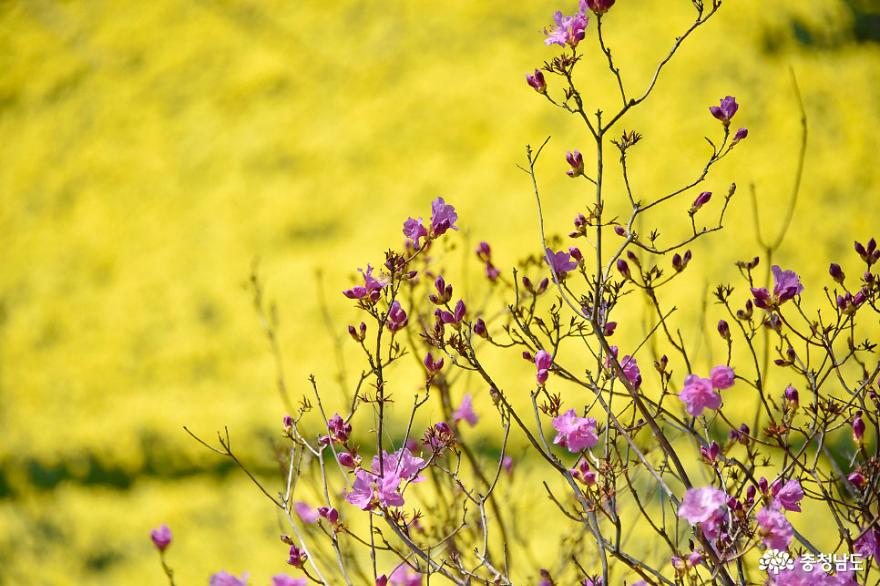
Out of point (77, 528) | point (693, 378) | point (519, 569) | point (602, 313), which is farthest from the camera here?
point (77, 528)

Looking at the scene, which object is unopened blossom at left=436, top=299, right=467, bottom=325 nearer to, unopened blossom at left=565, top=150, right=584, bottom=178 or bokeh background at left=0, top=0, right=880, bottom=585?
unopened blossom at left=565, top=150, right=584, bottom=178

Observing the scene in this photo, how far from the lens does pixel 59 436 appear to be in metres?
2.55

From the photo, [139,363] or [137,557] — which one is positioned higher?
[139,363]

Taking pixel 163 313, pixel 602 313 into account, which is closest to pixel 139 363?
pixel 163 313

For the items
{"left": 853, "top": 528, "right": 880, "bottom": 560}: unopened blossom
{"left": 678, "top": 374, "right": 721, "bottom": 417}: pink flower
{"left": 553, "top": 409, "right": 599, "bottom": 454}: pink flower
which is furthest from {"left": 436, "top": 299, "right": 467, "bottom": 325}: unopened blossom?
{"left": 853, "top": 528, "right": 880, "bottom": 560}: unopened blossom

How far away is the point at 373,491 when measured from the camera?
1267 millimetres

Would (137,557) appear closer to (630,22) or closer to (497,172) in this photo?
(497,172)

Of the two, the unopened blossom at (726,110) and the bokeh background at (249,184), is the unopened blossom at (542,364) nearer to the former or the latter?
the unopened blossom at (726,110)

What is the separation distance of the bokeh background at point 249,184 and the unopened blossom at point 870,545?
1144 mm

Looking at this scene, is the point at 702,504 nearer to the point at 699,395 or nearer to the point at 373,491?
the point at 699,395

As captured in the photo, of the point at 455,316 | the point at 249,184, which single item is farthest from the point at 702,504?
the point at 249,184

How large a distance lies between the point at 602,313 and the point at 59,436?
1953 millimetres

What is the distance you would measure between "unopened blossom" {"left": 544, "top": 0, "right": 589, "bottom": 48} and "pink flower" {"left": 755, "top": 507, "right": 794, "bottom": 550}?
2.62 feet

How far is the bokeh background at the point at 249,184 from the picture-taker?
8.06ft
